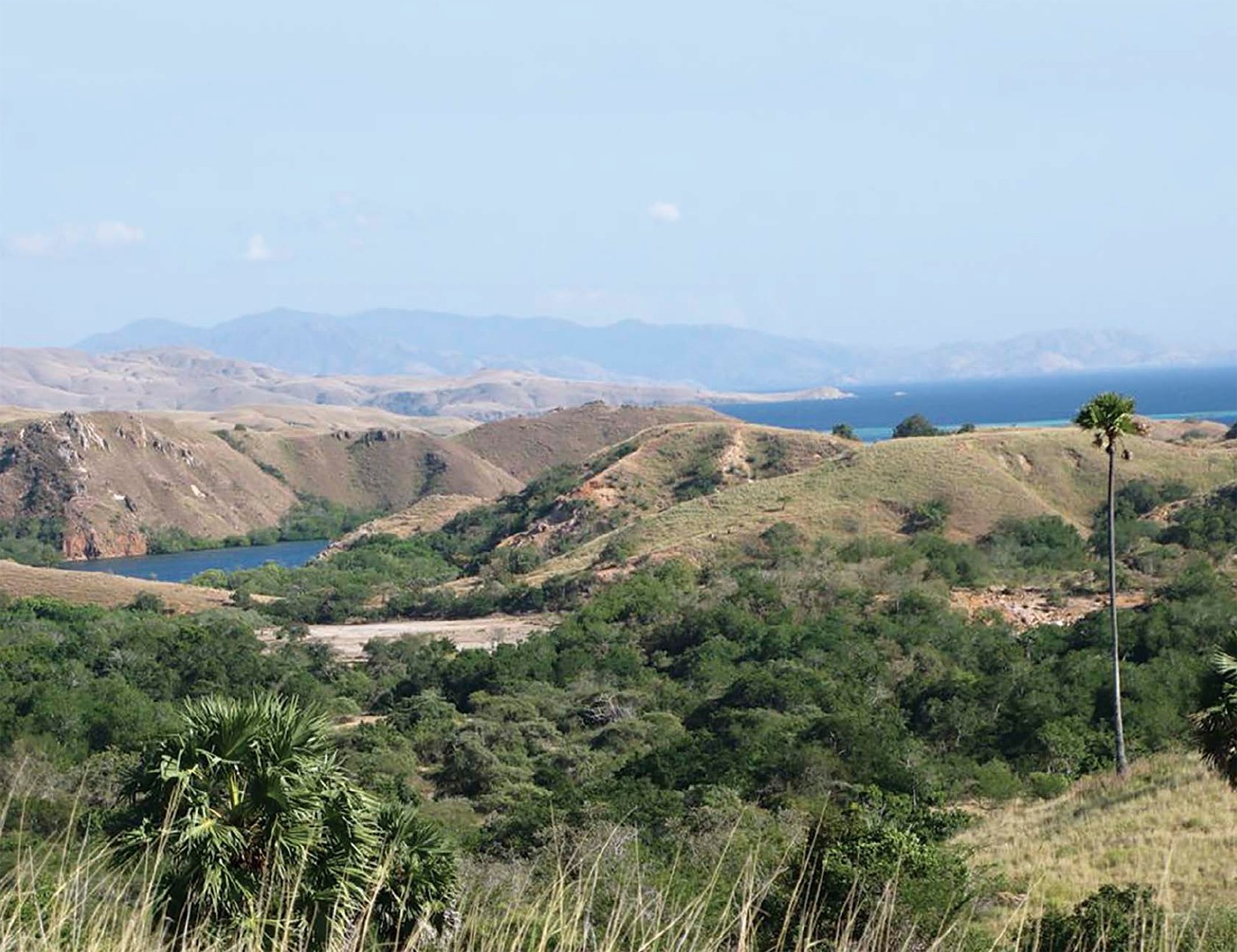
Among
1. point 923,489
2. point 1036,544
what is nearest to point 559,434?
point 923,489

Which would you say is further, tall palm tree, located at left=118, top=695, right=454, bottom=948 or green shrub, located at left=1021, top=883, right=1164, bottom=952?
green shrub, located at left=1021, top=883, right=1164, bottom=952

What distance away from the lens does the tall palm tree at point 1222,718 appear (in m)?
16.6

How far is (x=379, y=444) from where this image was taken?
481ft

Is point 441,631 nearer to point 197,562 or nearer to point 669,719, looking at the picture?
point 669,719

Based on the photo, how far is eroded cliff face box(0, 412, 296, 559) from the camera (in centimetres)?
11500

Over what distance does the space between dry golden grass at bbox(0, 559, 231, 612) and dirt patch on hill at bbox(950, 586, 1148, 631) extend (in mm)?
36244

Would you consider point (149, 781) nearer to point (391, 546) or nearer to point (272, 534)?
point (391, 546)

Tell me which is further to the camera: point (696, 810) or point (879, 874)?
point (696, 810)

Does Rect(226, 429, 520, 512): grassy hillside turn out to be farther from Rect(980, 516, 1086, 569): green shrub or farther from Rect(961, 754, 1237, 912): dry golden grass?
Rect(961, 754, 1237, 912): dry golden grass

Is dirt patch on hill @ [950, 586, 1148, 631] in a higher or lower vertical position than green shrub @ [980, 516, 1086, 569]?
lower

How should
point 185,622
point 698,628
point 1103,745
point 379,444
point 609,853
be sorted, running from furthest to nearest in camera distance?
point 379,444, point 185,622, point 698,628, point 1103,745, point 609,853

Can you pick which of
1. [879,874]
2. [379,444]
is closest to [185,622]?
[879,874]

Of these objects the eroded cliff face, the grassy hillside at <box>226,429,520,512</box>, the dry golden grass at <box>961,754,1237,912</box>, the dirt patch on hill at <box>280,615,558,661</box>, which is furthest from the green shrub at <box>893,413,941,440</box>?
the dry golden grass at <box>961,754,1237,912</box>

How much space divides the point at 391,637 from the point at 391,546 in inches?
1425
